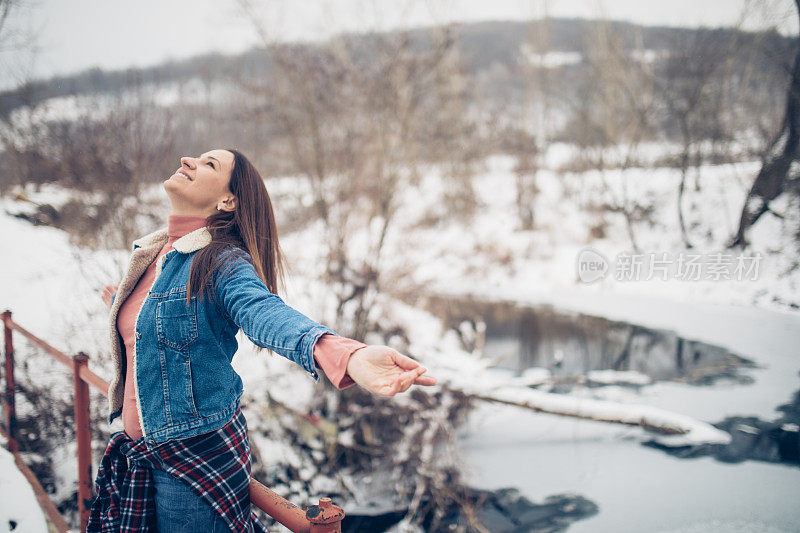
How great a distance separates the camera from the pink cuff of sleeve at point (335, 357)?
41.1 inches

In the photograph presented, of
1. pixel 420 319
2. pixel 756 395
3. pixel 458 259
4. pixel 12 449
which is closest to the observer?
pixel 12 449

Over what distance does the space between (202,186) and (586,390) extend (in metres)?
7.43

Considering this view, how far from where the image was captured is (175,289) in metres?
1.36

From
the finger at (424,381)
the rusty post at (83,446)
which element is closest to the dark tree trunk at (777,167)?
the finger at (424,381)

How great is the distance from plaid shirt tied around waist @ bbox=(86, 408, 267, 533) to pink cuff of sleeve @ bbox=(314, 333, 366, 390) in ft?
1.75

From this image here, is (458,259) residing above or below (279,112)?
below

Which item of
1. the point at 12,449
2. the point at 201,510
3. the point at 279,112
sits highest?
the point at 279,112

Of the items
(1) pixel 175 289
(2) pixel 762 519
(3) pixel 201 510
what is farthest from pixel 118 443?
(2) pixel 762 519

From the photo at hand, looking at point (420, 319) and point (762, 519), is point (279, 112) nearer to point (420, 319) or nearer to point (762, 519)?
point (420, 319)

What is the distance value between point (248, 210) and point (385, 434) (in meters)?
5.49

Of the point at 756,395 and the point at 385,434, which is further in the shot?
the point at 756,395

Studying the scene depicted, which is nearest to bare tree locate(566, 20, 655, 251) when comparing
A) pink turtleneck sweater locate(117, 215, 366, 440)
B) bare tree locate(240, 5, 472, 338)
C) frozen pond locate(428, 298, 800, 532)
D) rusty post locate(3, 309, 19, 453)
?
frozen pond locate(428, 298, 800, 532)

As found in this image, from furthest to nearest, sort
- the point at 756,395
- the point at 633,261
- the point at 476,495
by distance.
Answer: the point at 633,261, the point at 756,395, the point at 476,495

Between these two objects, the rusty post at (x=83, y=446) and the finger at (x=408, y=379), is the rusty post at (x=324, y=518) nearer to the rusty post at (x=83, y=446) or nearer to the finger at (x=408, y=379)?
the finger at (x=408, y=379)
